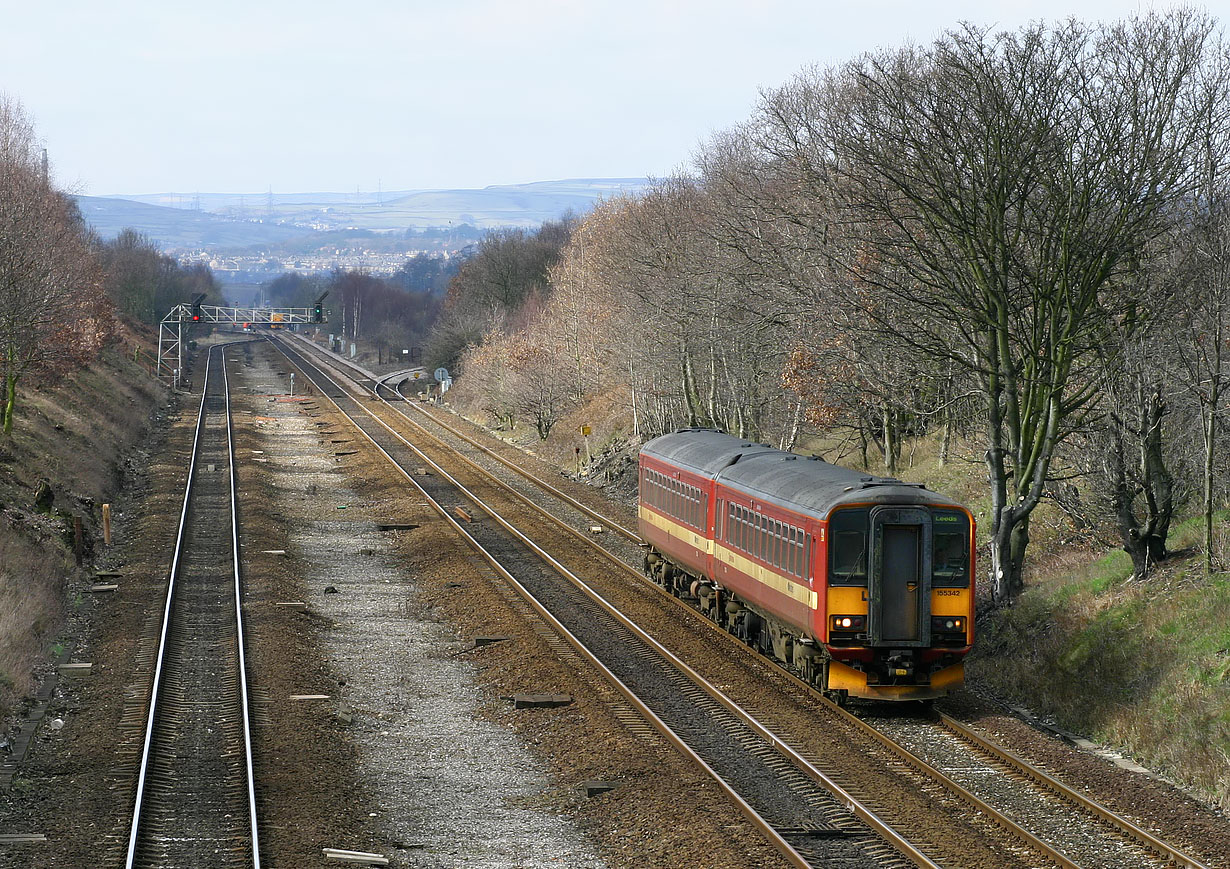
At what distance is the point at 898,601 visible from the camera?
17250 mm

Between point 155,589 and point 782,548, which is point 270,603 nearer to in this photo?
point 155,589

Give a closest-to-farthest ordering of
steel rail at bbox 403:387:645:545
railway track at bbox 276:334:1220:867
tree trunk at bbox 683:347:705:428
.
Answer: railway track at bbox 276:334:1220:867 < steel rail at bbox 403:387:645:545 < tree trunk at bbox 683:347:705:428

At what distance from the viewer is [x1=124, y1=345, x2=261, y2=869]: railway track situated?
12375 millimetres

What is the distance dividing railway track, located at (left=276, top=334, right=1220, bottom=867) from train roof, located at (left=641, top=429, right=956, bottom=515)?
2.73 meters

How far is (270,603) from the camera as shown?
2436 centimetres

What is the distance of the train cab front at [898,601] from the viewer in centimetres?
1702

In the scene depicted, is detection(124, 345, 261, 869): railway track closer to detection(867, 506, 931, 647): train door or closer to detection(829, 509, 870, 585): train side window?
detection(829, 509, 870, 585): train side window

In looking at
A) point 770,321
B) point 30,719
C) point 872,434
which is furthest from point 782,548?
point 872,434

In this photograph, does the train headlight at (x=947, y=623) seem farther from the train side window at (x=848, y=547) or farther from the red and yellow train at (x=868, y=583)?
the train side window at (x=848, y=547)

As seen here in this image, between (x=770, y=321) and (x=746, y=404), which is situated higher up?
(x=770, y=321)

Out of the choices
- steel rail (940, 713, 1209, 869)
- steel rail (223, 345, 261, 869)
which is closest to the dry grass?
steel rail (940, 713, 1209, 869)

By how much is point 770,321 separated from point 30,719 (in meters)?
19.0

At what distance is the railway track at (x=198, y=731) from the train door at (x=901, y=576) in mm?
8075

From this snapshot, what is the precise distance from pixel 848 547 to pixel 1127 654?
160 inches
